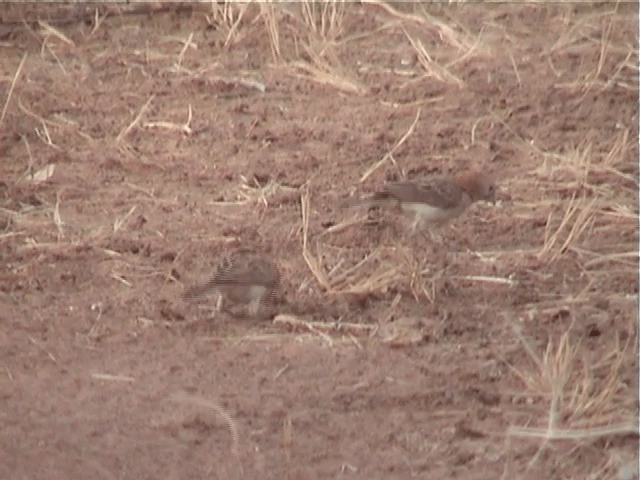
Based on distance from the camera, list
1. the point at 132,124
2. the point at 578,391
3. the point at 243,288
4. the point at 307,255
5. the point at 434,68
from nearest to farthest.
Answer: the point at 578,391 → the point at 243,288 → the point at 307,255 → the point at 132,124 → the point at 434,68

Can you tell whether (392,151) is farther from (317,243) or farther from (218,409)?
(218,409)

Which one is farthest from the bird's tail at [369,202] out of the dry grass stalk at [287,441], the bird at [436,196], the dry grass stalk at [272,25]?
the dry grass stalk at [287,441]

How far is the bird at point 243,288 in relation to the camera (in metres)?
3.04

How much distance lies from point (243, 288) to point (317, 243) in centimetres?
32

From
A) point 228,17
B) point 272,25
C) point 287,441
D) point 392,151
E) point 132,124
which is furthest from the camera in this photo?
point 228,17

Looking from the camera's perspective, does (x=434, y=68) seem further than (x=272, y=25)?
No

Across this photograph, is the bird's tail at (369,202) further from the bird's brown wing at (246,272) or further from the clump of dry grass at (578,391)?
the clump of dry grass at (578,391)

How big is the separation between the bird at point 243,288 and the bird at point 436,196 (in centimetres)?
44

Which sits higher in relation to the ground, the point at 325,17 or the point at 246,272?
the point at 325,17

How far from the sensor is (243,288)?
3.04 meters

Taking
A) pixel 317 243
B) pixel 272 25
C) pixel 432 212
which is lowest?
pixel 317 243

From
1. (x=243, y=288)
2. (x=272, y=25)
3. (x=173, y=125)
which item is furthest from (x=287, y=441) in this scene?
(x=272, y=25)

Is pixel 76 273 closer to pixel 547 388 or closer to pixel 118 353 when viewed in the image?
pixel 118 353

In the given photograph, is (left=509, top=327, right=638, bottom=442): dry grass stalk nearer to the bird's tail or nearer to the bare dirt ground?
the bare dirt ground
